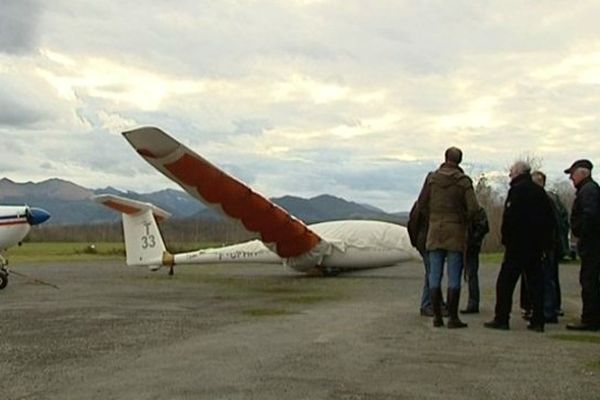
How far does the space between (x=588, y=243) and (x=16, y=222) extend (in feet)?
39.2

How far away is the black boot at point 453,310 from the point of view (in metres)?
9.19

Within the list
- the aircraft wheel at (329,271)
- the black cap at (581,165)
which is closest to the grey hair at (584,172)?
the black cap at (581,165)

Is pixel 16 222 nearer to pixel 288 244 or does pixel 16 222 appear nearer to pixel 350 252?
pixel 288 244

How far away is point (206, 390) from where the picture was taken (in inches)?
223

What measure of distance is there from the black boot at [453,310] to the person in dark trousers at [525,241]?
0.39m

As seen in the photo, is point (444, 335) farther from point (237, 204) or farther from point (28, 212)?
point (28, 212)

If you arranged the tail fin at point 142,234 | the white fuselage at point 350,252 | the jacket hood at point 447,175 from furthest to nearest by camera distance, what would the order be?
1. the tail fin at point 142,234
2. the white fuselage at point 350,252
3. the jacket hood at point 447,175

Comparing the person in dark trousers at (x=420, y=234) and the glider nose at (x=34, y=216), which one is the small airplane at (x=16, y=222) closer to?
the glider nose at (x=34, y=216)

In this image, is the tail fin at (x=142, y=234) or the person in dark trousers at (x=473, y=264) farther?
the tail fin at (x=142, y=234)

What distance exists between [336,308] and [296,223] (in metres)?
7.05

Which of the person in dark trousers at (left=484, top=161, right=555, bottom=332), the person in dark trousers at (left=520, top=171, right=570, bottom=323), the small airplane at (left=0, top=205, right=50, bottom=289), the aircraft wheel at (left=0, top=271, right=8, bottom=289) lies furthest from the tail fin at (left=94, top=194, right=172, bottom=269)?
the person in dark trousers at (left=484, top=161, right=555, bottom=332)

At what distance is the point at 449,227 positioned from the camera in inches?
368

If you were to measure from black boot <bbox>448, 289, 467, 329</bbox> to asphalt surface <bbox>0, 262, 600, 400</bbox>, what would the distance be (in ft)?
0.84

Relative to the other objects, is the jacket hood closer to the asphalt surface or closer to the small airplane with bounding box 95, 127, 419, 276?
the asphalt surface
